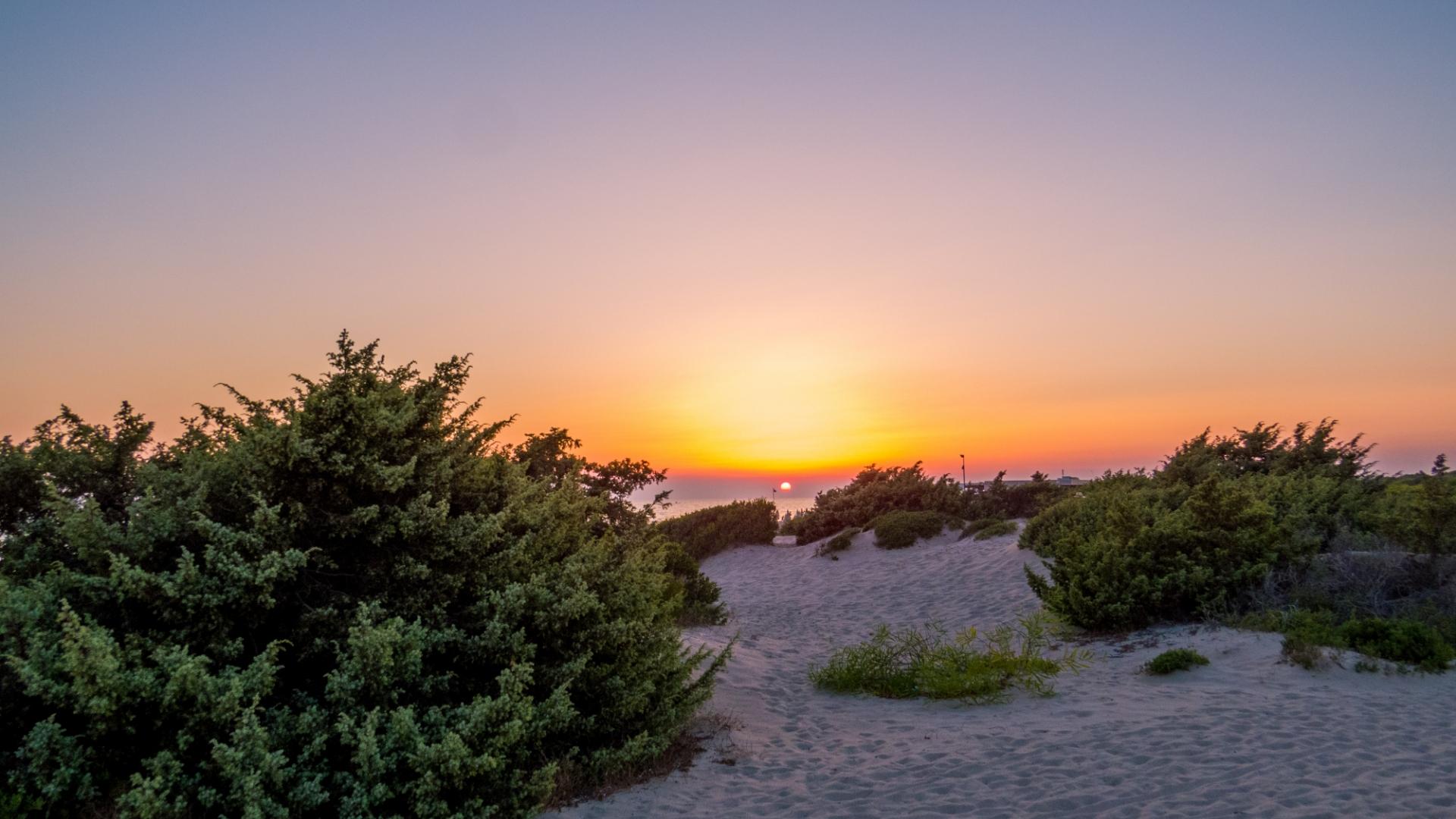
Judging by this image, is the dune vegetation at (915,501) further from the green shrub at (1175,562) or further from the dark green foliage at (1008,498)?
the green shrub at (1175,562)

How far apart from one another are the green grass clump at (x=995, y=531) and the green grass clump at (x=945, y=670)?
11.1m

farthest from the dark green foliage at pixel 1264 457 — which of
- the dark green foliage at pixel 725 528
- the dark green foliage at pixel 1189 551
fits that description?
the dark green foliage at pixel 725 528

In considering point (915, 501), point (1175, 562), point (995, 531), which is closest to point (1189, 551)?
point (1175, 562)

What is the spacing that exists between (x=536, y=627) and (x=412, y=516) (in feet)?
3.86

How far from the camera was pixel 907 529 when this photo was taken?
22.5 m

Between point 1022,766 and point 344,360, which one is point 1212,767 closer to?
point 1022,766

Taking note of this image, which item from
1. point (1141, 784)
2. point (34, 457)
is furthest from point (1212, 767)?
point (34, 457)

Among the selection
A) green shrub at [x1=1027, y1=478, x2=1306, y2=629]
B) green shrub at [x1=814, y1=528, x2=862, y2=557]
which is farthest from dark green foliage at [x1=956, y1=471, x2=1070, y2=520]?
green shrub at [x1=1027, y1=478, x2=1306, y2=629]

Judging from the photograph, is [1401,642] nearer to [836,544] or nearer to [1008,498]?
[836,544]

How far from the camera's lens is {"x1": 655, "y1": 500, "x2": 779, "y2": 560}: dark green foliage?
85.1 ft

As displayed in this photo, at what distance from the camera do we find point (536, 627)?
5.68 m

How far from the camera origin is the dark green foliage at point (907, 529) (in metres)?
22.3

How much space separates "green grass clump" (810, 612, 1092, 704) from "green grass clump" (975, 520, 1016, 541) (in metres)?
11.1

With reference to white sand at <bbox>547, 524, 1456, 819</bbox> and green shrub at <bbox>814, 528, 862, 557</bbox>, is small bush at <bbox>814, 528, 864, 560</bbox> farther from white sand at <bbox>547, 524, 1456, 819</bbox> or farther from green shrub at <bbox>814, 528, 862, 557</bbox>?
white sand at <bbox>547, 524, 1456, 819</bbox>
